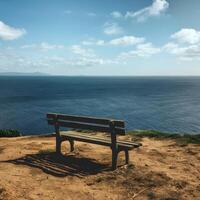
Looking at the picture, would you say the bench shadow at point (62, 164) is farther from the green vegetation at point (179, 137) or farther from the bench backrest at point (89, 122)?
the green vegetation at point (179, 137)

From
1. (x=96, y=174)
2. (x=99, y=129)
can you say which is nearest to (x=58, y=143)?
(x=99, y=129)

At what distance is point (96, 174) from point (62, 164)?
63.3 inches

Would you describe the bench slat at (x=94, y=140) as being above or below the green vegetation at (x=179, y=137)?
above

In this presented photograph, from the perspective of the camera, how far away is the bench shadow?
28.0 feet

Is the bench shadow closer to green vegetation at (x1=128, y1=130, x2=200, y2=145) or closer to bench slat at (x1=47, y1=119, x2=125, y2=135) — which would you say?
bench slat at (x1=47, y1=119, x2=125, y2=135)

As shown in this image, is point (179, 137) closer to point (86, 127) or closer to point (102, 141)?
point (102, 141)

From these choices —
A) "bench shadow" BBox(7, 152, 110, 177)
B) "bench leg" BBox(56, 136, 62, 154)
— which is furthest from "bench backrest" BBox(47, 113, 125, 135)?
"bench shadow" BBox(7, 152, 110, 177)

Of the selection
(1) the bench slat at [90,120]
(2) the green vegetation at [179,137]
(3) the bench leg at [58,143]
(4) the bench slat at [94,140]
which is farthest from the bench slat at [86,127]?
(2) the green vegetation at [179,137]

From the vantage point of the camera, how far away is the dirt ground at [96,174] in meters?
6.76

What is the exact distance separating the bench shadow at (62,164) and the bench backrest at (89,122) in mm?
1273

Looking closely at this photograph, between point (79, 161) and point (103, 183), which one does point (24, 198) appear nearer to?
point (103, 183)

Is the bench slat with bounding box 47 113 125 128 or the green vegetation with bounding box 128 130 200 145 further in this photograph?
the green vegetation with bounding box 128 130 200 145

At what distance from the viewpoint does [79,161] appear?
31.9 ft

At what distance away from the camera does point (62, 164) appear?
9344mm
